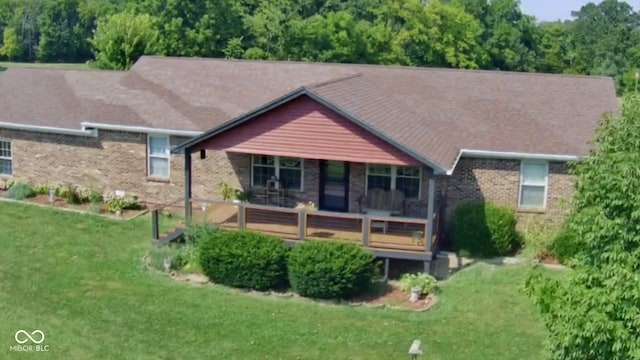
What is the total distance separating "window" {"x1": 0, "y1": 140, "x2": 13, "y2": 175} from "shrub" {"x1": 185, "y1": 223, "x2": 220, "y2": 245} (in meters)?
9.72

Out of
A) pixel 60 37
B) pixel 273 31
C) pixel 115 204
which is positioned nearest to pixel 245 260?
pixel 115 204

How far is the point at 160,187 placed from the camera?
24.3m

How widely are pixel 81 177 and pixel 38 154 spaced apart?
188cm

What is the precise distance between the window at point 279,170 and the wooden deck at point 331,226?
1842mm

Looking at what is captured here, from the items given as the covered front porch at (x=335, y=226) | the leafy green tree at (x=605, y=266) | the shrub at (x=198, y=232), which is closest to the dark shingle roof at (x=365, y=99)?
the covered front porch at (x=335, y=226)

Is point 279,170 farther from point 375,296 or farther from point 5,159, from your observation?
point 5,159

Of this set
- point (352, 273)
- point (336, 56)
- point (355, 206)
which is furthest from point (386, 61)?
point (352, 273)

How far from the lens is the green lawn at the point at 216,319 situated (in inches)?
572

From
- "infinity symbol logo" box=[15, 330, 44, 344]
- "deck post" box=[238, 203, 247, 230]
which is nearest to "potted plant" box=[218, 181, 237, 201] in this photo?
"deck post" box=[238, 203, 247, 230]

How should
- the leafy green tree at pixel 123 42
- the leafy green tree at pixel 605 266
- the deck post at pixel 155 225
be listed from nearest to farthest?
the leafy green tree at pixel 605 266
the deck post at pixel 155 225
the leafy green tree at pixel 123 42

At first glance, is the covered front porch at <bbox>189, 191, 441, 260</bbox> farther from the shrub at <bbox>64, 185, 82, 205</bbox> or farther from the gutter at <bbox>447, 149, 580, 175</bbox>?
the shrub at <bbox>64, 185, 82, 205</bbox>

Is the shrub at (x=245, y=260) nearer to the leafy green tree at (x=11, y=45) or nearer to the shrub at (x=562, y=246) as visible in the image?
the shrub at (x=562, y=246)

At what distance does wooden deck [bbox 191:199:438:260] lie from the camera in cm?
1863

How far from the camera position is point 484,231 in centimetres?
2016
